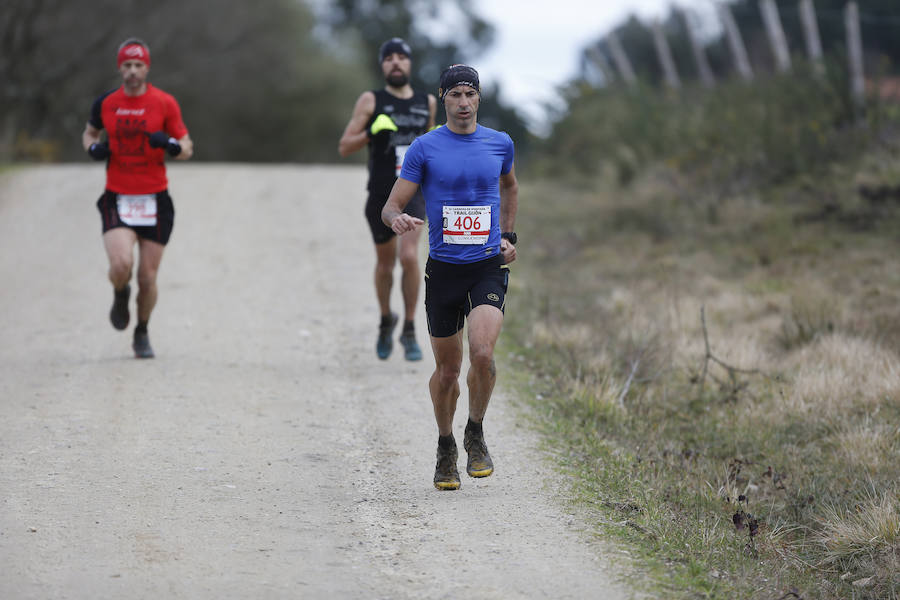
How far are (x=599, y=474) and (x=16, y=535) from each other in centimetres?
305

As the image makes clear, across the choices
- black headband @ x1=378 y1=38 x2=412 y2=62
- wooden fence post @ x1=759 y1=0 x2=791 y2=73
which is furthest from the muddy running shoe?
wooden fence post @ x1=759 y1=0 x2=791 y2=73

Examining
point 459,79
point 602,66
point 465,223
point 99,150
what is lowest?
point 465,223

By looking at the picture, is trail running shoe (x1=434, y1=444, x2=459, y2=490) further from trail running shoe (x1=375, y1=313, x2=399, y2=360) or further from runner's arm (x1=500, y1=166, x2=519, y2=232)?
trail running shoe (x1=375, y1=313, x2=399, y2=360)

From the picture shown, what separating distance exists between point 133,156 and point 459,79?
354 cm

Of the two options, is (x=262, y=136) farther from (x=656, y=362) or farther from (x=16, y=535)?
(x=16, y=535)

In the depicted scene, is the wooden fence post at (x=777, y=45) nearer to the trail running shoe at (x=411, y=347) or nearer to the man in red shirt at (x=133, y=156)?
the trail running shoe at (x=411, y=347)

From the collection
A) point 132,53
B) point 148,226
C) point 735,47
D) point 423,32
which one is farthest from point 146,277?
point 423,32

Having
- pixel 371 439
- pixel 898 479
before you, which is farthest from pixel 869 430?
pixel 371 439

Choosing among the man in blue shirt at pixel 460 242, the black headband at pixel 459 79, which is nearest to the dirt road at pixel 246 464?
the man in blue shirt at pixel 460 242

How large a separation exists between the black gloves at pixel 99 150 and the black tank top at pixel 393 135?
6.43ft

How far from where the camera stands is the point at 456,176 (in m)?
5.65

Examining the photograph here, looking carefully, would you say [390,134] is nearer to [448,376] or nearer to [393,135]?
[393,135]

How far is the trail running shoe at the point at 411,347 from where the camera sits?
344 inches

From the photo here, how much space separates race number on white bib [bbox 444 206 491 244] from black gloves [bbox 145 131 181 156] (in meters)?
3.17
